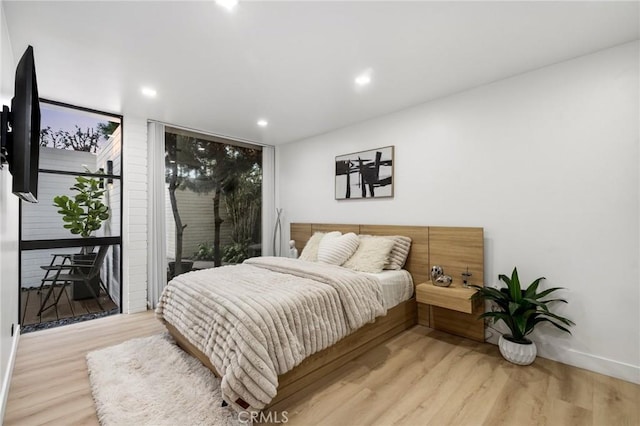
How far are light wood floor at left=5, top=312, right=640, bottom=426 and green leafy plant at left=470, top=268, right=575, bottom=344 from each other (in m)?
0.31

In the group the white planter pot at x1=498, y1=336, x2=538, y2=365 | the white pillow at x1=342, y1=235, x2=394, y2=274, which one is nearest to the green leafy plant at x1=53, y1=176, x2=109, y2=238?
the white pillow at x1=342, y1=235, x2=394, y2=274

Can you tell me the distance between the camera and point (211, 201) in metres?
4.54

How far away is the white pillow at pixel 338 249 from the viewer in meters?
3.38

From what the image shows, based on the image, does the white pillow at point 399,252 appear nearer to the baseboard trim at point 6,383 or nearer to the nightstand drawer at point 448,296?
the nightstand drawer at point 448,296

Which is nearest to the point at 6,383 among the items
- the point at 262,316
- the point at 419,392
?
the point at 262,316

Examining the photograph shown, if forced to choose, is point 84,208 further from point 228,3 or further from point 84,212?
point 228,3

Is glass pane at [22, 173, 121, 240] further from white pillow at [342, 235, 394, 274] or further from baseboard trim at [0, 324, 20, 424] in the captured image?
white pillow at [342, 235, 394, 274]

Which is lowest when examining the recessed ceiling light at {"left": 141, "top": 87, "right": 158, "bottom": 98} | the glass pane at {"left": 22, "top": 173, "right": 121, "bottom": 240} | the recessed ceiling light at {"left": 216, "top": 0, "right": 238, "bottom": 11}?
the glass pane at {"left": 22, "top": 173, "right": 121, "bottom": 240}

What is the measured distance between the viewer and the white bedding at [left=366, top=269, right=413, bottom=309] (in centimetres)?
289

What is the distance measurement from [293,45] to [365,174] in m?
2.03

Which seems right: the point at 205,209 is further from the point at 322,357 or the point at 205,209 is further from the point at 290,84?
the point at 322,357

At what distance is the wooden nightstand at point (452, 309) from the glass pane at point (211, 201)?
3.10 meters

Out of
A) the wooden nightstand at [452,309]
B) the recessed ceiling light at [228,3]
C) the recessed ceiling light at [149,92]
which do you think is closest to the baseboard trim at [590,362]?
the wooden nightstand at [452,309]

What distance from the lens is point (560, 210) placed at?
2.44m
